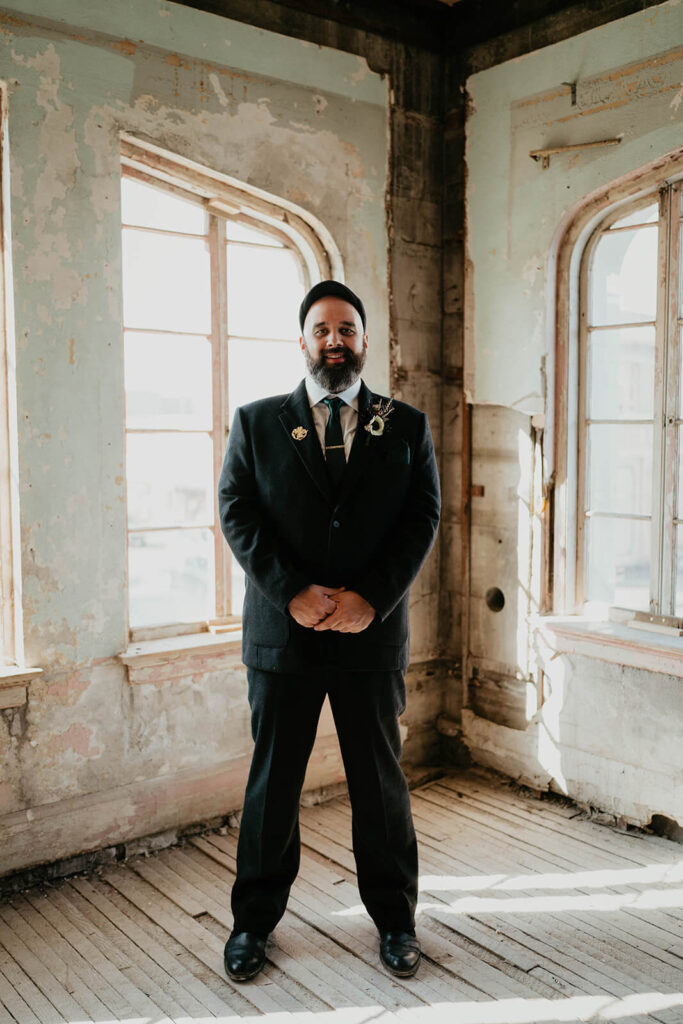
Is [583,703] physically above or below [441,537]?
below

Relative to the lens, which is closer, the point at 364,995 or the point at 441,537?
the point at 364,995

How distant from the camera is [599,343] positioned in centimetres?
404

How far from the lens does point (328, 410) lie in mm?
2805

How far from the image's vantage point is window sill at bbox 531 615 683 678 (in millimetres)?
3586

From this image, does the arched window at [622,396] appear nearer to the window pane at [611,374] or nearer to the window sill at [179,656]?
the window pane at [611,374]

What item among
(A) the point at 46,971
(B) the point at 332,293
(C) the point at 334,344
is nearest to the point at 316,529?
(C) the point at 334,344

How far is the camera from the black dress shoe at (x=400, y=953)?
273cm

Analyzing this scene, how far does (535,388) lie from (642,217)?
32.7 inches

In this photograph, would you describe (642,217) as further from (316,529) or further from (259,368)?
(316,529)

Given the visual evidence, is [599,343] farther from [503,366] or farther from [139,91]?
[139,91]

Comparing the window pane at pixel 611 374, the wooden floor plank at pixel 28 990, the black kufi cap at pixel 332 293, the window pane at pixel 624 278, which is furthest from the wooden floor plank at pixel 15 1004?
the window pane at pixel 624 278

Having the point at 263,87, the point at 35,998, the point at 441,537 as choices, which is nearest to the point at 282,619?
the point at 35,998

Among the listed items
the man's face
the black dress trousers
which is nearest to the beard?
the man's face

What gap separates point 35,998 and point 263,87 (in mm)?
3400
